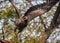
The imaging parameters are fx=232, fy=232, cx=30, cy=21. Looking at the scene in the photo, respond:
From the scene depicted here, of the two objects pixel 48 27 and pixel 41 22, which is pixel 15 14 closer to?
pixel 48 27

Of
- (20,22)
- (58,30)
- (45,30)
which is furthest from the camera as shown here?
(58,30)

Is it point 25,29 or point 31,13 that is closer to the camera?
point 31,13

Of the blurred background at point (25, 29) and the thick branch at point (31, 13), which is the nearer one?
the blurred background at point (25, 29)

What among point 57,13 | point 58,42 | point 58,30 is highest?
point 57,13

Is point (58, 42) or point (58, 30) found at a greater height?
point (58, 30)

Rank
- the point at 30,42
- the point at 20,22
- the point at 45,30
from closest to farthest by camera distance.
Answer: the point at 30,42 → the point at 20,22 → the point at 45,30

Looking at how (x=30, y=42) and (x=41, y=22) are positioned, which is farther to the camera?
(x=41, y=22)

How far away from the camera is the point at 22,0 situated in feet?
19.3

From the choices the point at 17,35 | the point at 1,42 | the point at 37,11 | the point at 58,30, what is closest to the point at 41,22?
the point at 58,30

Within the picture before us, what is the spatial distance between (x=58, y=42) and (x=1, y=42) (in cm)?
314

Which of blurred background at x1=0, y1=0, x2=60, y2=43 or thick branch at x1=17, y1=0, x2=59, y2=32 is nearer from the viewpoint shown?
blurred background at x1=0, y1=0, x2=60, y2=43

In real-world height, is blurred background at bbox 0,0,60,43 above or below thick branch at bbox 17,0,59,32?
below

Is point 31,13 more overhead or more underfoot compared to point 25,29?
more overhead

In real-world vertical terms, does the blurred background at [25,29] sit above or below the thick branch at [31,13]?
below
